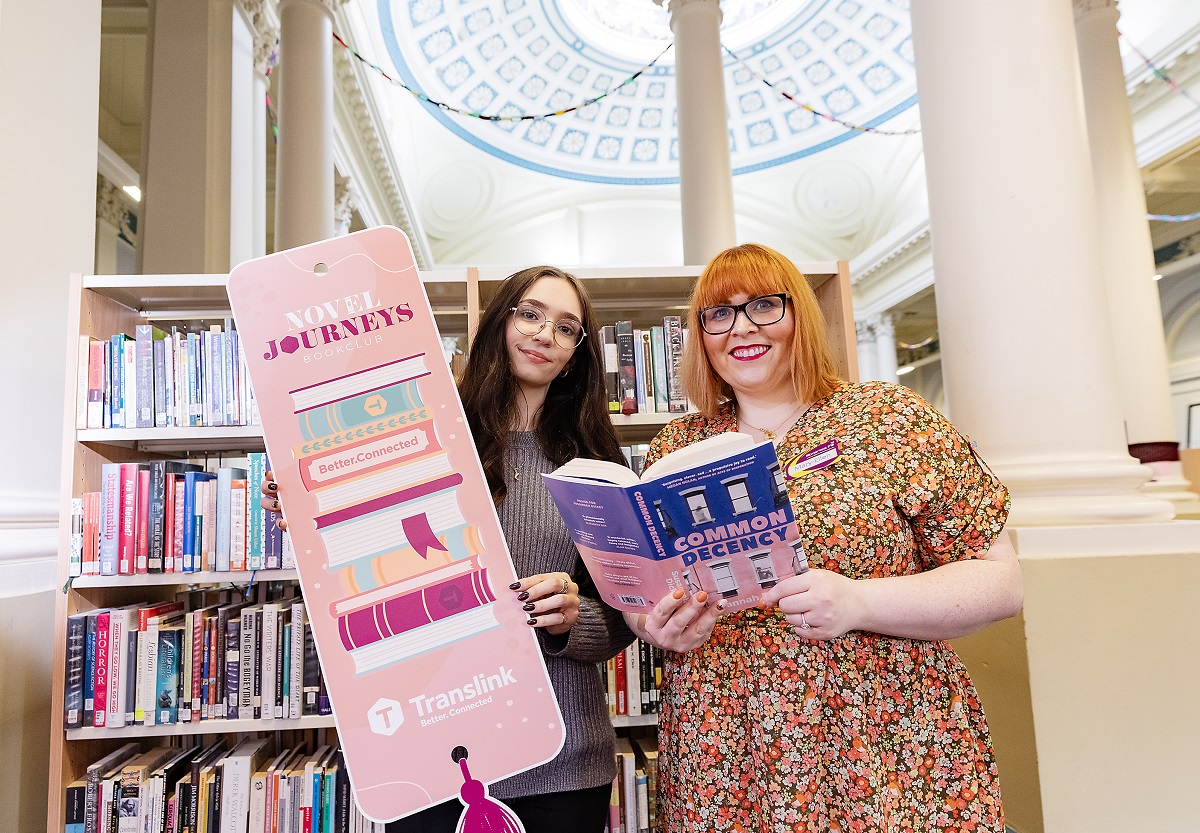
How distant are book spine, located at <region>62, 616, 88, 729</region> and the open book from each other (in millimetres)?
1665

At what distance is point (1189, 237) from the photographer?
9.55 metres

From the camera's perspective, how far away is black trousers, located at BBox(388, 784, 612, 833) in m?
1.18

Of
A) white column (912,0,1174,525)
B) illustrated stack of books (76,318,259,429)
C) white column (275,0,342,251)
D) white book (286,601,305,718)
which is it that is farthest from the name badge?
white column (275,0,342,251)

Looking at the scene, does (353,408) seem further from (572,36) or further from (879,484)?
(572,36)

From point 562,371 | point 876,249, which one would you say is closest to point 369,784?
point 562,371

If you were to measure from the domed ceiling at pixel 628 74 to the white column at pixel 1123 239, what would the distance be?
638 cm

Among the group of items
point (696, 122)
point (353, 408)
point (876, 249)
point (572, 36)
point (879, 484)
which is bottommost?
point (879, 484)

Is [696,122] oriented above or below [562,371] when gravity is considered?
above

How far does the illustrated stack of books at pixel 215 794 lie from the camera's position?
6.58 feet

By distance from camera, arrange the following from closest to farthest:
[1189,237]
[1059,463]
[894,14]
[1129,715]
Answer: [1129,715] → [1059,463] → [1189,237] → [894,14]

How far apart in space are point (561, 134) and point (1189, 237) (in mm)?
8940

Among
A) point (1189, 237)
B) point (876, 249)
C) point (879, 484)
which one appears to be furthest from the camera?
point (876, 249)

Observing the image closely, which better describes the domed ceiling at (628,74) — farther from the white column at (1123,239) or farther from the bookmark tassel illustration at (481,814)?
the bookmark tassel illustration at (481,814)

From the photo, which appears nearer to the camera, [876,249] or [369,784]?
[369,784]
